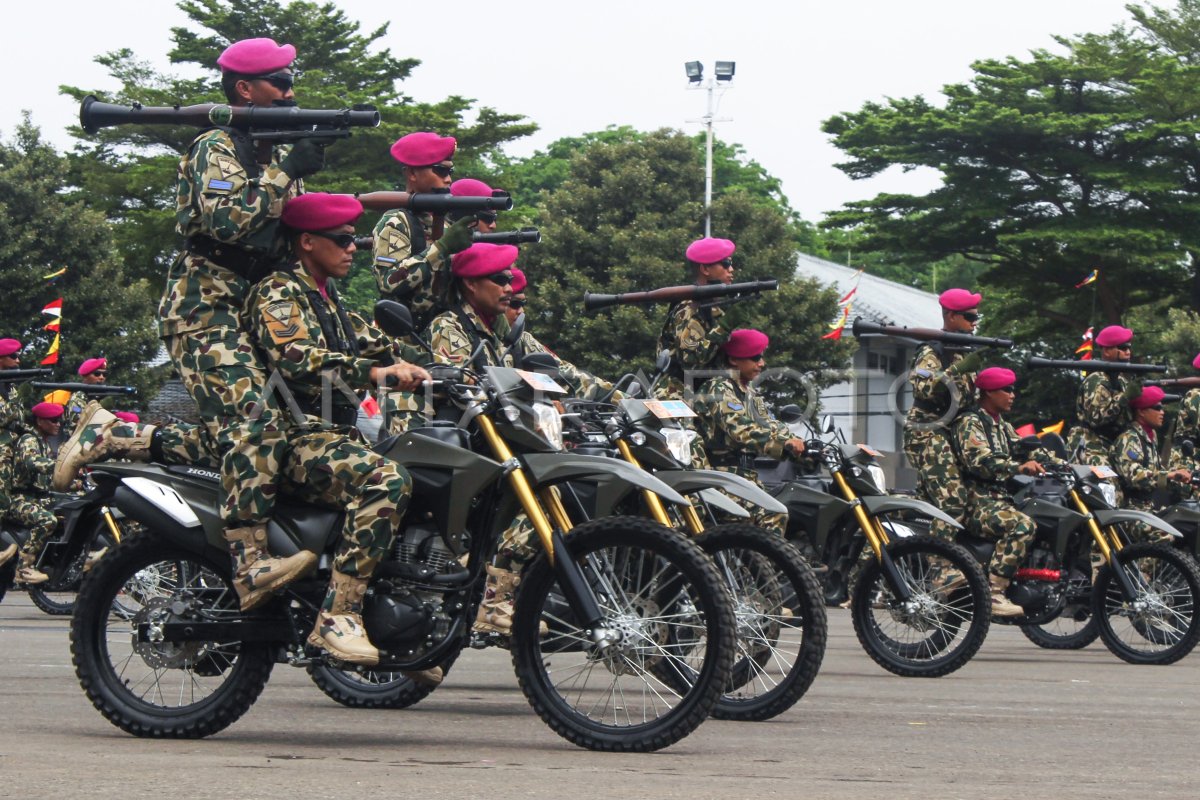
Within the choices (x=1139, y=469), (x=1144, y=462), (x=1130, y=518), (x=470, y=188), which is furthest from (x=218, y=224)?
(x=1144, y=462)

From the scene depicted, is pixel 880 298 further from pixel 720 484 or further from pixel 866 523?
pixel 720 484

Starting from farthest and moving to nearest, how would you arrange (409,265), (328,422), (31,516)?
1. (31,516)
2. (409,265)
3. (328,422)

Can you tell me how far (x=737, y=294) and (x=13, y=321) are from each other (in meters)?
24.2

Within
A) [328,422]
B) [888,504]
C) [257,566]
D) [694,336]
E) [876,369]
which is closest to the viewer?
[257,566]

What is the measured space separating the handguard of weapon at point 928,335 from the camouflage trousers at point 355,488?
22.1 ft

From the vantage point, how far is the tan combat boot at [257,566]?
22.4 feet

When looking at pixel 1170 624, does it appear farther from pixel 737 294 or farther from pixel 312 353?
pixel 312 353

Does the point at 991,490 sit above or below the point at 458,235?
below

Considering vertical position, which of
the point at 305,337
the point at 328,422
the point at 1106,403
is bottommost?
the point at 1106,403

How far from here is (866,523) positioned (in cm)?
Result: 1124

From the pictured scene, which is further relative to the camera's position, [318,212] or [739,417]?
[739,417]

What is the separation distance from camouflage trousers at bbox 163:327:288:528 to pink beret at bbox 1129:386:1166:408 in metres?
10.3

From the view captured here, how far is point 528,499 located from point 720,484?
1.57m

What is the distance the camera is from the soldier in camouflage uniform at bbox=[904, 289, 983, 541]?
43.4 feet
